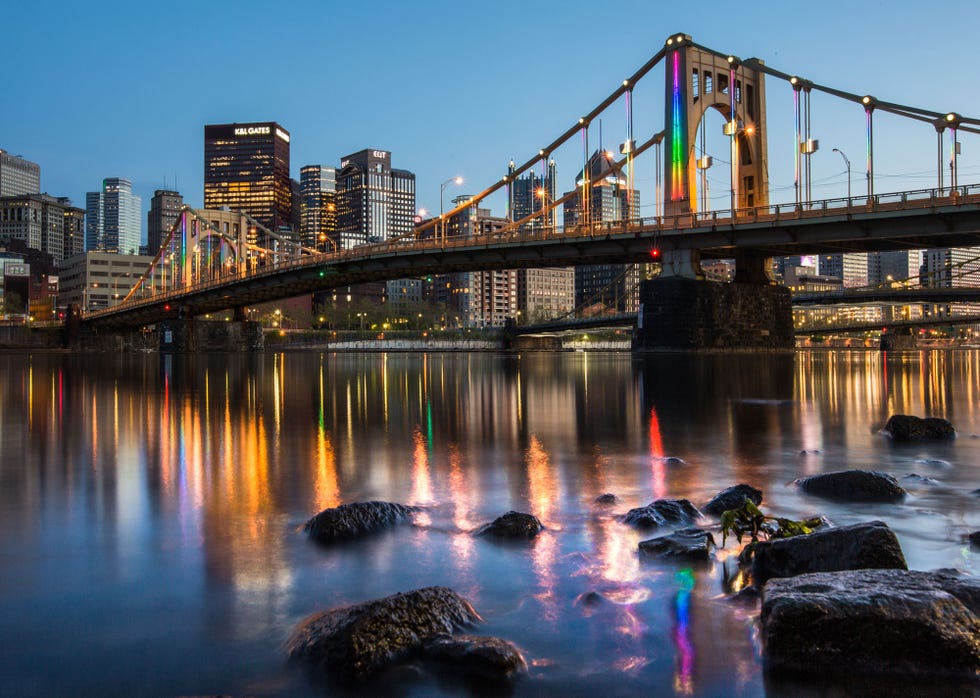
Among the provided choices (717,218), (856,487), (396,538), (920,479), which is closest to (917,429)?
(920,479)

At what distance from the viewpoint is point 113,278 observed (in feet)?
562

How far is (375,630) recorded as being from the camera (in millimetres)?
3736

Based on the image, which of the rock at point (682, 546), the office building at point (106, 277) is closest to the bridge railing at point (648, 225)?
the rock at point (682, 546)

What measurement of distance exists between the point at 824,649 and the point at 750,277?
54742 millimetres

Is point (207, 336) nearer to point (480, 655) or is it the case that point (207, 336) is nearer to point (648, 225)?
point (648, 225)

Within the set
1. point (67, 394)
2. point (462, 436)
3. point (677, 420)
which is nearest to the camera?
point (462, 436)

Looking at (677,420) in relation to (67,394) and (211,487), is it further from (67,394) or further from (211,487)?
(67,394)

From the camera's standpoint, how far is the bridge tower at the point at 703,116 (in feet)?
172

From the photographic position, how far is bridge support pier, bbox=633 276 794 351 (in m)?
51.6

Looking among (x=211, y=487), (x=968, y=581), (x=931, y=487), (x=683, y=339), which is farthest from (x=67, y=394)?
(x=683, y=339)

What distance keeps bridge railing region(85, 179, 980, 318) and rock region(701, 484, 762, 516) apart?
39.2 meters

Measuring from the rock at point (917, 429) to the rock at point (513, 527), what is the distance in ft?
26.2

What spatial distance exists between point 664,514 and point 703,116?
5243 centimetres

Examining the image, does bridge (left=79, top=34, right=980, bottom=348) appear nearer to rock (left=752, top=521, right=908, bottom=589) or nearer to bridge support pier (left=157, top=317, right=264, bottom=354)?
bridge support pier (left=157, top=317, right=264, bottom=354)
